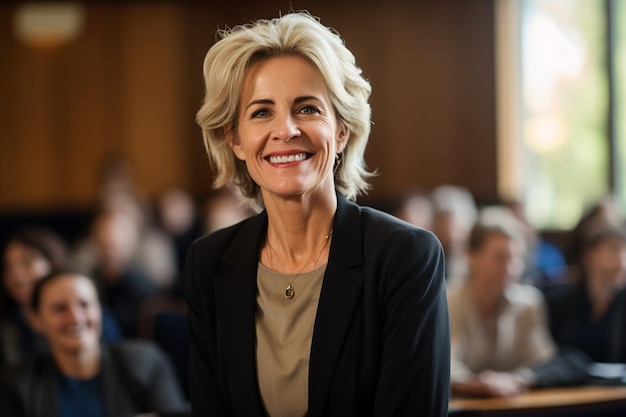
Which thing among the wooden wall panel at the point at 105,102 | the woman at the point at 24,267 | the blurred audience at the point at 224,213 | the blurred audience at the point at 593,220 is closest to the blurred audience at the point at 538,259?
the blurred audience at the point at 593,220

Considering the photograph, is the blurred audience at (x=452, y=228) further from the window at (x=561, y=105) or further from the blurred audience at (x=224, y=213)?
the blurred audience at (x=224, y=213)

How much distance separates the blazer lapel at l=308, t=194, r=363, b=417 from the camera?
191cm

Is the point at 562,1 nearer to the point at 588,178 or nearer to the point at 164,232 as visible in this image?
the point at 588,178

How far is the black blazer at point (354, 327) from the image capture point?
1.87 metres

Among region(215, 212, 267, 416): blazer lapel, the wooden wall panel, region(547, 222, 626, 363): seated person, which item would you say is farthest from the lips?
the wooden wall panel

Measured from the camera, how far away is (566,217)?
369 inches

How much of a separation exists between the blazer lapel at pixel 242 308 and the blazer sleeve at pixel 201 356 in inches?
1.7

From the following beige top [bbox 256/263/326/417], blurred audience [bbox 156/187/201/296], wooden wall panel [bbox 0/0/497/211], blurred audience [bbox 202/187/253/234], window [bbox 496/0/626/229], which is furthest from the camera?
wooden wall panel [bbox 0/0/497/211]

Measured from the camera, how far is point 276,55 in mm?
1933

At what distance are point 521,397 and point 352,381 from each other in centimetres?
158

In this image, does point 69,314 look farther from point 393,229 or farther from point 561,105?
point 561,105

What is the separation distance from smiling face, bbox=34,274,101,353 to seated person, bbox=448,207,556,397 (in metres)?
1.49

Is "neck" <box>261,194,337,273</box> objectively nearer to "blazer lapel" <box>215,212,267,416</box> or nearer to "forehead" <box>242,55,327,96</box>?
"blazer lapel" <box>215,212,267,416</box>

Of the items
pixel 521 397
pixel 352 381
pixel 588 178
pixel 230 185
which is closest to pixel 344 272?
pixel 352 381
